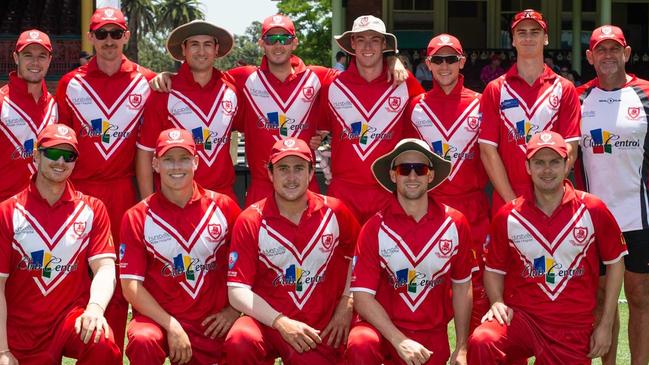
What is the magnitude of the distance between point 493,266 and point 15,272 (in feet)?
8.93

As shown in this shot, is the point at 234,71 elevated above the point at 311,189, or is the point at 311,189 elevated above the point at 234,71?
the point at 234,71

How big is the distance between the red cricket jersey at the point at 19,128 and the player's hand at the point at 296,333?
216 cm

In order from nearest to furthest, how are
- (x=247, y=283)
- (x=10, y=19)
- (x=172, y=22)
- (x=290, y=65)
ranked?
(x=247, y=283), (x=290, y=65), (x=10, y=19), (x=172, y=22)

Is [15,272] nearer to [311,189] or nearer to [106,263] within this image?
[106,263]

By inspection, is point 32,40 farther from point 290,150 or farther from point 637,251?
point 637,251

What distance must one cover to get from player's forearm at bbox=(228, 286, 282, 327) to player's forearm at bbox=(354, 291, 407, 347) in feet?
1.51

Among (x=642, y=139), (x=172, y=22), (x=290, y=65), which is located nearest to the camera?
(x=642, y=139)

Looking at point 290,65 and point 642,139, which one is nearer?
point 642,139

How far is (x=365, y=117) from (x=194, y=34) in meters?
1.25

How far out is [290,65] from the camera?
704 centimetres

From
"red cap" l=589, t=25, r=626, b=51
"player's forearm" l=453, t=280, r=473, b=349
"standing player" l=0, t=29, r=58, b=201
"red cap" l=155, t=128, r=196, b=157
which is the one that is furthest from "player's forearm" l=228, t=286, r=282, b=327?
"red cap" l=589, t=25, r=626, b=51

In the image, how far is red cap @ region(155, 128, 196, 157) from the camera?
6.01 meters

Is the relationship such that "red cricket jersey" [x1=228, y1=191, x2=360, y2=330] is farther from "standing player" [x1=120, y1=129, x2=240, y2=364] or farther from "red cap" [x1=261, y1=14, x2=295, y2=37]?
"red cap" [x1=261, y1=14, x2=295, y2=37]

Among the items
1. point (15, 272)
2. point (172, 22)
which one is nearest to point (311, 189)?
point (15, 272)
